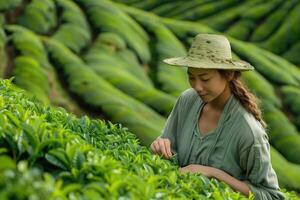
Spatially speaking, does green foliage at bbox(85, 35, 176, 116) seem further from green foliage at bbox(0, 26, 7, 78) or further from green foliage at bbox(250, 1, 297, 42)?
green foliage at bbox(250, 1, 297, 42)

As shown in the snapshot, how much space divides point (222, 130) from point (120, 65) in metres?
82.2

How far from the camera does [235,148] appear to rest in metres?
11.2

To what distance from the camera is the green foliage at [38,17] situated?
95625 millimetres

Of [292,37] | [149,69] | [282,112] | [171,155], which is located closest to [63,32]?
[149,69]

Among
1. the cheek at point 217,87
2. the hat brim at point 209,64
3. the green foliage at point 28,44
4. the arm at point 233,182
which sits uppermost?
the hat brim at point 209,64

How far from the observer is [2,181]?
6.04 meters

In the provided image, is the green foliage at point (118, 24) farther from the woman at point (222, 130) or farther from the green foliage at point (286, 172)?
the woman at point (222, 130)

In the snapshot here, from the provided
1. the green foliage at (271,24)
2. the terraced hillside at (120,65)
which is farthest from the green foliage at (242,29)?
the terraced hillside at (120,65)

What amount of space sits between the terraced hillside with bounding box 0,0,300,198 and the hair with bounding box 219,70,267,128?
5494 centimetres

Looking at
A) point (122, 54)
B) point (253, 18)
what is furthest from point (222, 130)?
point (253, 18)

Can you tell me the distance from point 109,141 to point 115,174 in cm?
415

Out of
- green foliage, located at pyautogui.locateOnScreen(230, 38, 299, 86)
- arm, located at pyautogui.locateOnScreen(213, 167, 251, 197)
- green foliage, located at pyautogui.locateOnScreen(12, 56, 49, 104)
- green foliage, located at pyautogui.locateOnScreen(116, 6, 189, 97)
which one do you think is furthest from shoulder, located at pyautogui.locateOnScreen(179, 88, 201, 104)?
green foliage, located at pyautogui.locateOnScreen(230, 38, 299, 86)

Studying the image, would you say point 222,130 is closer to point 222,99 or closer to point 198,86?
point 222,99

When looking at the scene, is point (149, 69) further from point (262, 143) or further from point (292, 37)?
point (262, 143)
